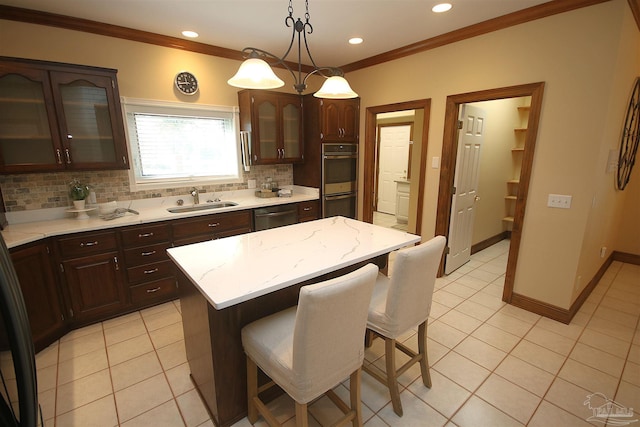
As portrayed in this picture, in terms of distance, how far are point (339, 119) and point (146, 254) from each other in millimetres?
2794

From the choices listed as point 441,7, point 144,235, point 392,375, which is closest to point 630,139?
point 441,7

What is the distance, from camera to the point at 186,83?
3.33 meters

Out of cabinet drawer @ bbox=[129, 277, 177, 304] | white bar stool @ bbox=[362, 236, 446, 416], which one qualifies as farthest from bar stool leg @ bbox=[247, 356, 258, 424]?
cabinet drawer @ bbox=[129, 277, 177, 304]

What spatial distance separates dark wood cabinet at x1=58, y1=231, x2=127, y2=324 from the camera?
247 cm

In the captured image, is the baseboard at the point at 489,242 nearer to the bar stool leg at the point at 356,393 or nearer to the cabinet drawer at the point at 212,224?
the cabinet drawer at the point at 212,224

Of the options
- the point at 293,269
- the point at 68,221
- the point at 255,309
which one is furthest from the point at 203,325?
the point at 68,221

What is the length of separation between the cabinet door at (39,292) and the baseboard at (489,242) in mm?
4845

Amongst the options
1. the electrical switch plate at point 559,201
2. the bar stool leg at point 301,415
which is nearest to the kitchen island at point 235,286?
the bar stool leg at point 301,415

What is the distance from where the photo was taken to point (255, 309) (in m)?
1.71

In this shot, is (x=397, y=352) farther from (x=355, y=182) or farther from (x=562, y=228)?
(x=355, y=182)

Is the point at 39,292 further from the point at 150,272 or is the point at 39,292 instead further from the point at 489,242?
the point at 489,242

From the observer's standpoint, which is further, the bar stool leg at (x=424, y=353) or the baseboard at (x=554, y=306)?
the baseboard at (x=554, y=306)

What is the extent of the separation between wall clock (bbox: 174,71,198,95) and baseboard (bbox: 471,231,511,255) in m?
4.29

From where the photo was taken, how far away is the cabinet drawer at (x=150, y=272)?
2795mm
